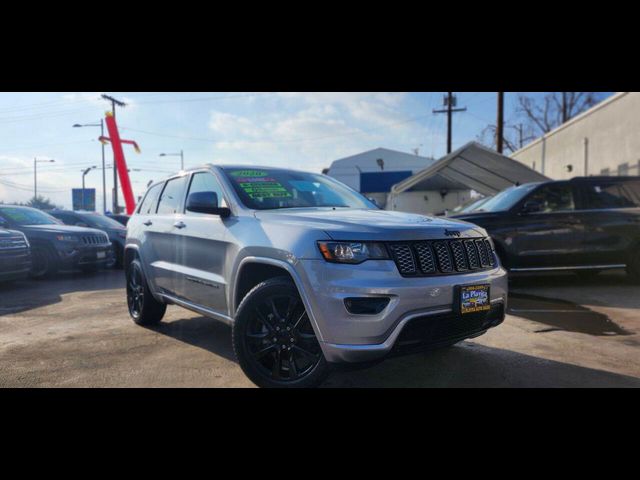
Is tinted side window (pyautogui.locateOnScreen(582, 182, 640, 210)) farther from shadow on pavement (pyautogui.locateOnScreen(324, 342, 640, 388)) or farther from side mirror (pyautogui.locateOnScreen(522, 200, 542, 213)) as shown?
shadow on pavement (pyautogui.locateOnScreen(324, 342, 640, 388))

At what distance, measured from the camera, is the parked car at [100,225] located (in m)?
12.3

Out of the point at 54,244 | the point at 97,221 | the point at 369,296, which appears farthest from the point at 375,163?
the point at 369,296

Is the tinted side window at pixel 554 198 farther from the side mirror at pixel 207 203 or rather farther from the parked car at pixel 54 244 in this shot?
the parked car at pixel 54 244

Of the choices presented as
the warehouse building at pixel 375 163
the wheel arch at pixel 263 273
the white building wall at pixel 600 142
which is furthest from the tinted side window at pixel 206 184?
the warehouse building at pixel 375 163

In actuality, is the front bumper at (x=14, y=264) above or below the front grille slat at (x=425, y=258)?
below

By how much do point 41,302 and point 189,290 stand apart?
4240mm

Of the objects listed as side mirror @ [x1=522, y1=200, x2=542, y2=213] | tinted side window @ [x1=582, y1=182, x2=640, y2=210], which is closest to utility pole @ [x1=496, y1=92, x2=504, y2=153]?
tinted side window @ [x1=582, y1=182, x2=640, y2=210]

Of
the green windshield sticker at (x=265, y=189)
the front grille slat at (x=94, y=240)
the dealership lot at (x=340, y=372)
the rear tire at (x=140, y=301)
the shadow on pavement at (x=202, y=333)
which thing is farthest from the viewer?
the front grille slat at (x=94, y=240)

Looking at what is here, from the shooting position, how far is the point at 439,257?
3223 millimetres

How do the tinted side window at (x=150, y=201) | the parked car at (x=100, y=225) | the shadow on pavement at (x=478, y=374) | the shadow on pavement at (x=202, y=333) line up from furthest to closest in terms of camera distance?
the parked car at (x=100, y=225)
the tinted side window at (x=150, y=201)
the shadow on pavement at (x=202, y=333)
the shadow on pavement at (x=478, y=374)

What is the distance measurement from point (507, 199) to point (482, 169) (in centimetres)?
688

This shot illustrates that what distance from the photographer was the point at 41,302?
735cm

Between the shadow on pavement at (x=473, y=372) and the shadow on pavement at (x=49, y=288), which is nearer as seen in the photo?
the shadow on pavement at (x=473, y=372)

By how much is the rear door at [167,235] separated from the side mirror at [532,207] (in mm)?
5426
